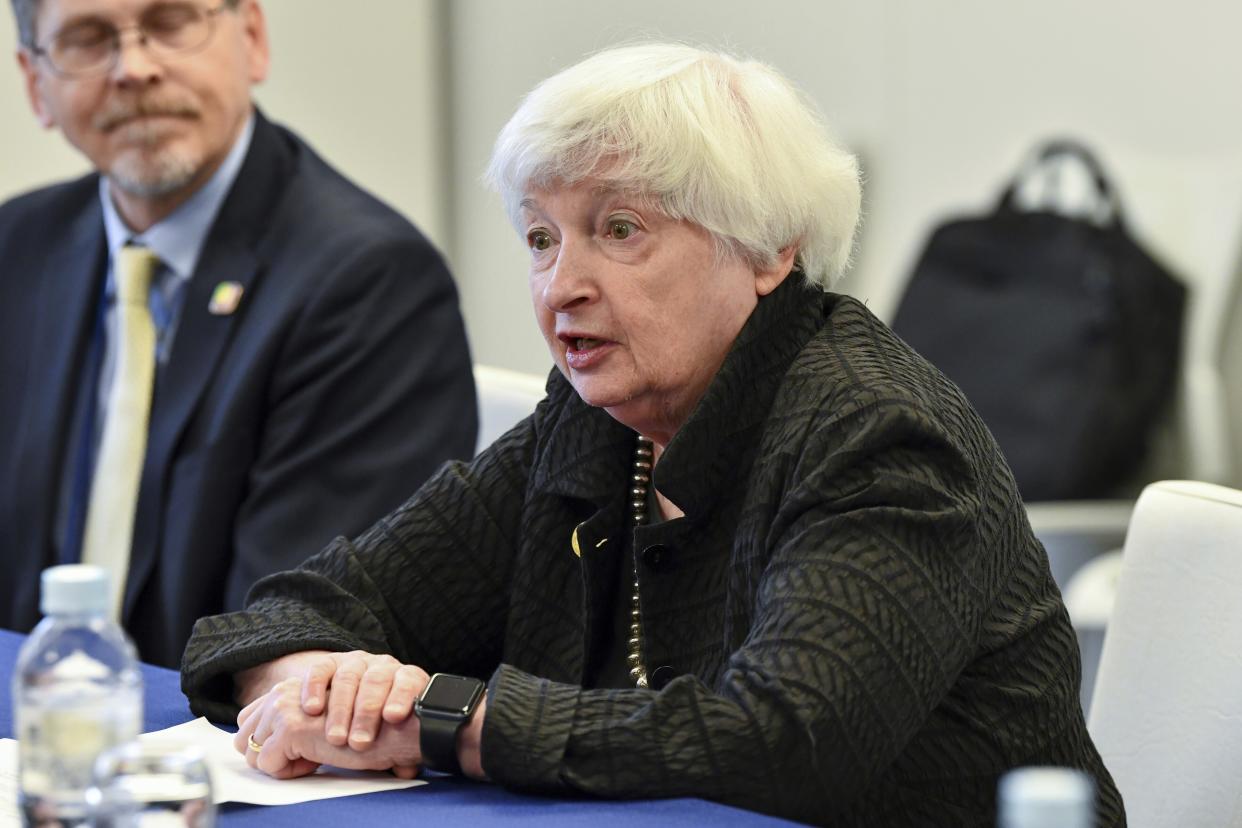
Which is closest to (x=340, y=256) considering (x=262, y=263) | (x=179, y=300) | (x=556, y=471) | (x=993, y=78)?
(x=262, y=263)

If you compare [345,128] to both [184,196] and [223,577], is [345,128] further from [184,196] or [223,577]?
[223,577]

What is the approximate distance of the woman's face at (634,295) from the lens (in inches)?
66.3

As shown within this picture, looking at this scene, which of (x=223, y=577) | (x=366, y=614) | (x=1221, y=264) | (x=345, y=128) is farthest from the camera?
(x=345, y=128)

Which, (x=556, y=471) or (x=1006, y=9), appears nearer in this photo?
(x=556, y=471)

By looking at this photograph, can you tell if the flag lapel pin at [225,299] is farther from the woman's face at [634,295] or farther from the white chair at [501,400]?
the woman's face at [634,295]

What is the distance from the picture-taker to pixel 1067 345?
406cm

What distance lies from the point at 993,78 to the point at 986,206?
1.09 ft

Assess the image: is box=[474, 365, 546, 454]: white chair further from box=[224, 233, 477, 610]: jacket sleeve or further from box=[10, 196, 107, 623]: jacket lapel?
box=[10, 196, 107, 623]: jacket lapel

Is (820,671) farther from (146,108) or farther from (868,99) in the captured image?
(868,99)

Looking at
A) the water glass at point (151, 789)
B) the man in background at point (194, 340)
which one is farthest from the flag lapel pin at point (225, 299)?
the water glass at point (151, 789)

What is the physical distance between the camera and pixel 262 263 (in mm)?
2609

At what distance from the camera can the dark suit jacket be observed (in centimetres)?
246

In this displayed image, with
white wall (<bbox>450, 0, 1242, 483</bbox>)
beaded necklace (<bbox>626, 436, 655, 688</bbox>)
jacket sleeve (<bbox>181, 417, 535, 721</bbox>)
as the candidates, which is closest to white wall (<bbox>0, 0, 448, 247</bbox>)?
white wall (<bbox>450, 0, 1242, 483</bbox>)

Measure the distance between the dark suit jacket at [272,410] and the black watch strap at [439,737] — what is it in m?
1.01
